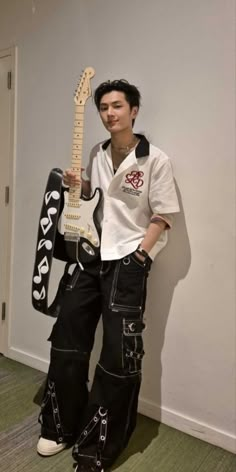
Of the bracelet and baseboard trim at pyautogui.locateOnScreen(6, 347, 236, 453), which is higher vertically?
the bracelet

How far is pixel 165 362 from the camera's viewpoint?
1740 millimetres

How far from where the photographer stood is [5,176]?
2236mm

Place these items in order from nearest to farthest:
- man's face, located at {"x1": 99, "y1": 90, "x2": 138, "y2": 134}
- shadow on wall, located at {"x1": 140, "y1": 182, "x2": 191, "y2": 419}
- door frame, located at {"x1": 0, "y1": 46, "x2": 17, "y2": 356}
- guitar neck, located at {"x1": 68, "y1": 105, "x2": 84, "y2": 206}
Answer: man's face, located at {"x1": 99, "y1": 90, "x2": 138, "y2": 134} → guitar neck, located at {"x1": 68, "y1": 105, "x2": 84, "y2": 206} → shadow on wall, located at {"x1": 140, "y1": 182, "x2": 191, "y2": 419} → door frame, located at {"x1": 0, "y1": 46, "x2": 17, "y2": 356}

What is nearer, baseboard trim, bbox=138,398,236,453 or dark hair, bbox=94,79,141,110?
dark hair, bbox=94,79,141,110

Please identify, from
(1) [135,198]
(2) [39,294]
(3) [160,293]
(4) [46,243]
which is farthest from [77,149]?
(3) [160,293]

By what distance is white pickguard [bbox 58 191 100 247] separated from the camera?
156 cm

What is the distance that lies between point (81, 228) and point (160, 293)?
50cm

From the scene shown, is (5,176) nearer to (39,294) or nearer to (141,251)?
(39,294)

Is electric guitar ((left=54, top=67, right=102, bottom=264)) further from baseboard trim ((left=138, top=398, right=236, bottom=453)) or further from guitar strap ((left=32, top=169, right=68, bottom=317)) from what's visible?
baseboard trim ((left=138, top=398, right=236, bottom=453))

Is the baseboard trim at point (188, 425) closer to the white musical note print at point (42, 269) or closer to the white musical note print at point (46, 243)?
the white musical note print at point (42, 269)

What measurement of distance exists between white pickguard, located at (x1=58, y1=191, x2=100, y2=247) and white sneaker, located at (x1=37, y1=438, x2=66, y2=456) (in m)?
0.88

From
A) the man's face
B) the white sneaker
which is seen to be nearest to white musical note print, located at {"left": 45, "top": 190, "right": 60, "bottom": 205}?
the man's face

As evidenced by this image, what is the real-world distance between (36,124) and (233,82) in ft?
3.67

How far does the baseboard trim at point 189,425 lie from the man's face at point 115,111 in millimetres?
1351
